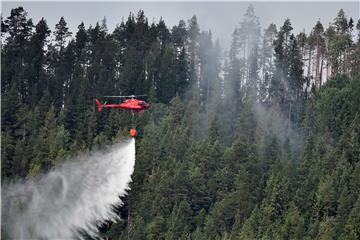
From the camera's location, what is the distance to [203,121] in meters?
112

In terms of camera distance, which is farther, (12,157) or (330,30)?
(330,30)

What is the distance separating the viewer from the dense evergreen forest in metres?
89.9

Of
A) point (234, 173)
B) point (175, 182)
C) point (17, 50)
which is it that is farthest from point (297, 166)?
point (17, 50)

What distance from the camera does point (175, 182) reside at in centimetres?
9538

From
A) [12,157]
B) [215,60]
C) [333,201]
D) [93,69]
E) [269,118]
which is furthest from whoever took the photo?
[215,60]

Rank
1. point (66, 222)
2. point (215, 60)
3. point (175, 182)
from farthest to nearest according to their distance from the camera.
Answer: point (215, 60) → point (175, 182) → point (66, 222)

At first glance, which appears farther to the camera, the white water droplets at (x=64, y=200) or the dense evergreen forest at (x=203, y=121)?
the dense evergreen forest at (x=203, y=121)

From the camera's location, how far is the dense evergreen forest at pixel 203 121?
89938 millimetres

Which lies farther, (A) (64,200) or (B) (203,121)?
(B) (203,121)

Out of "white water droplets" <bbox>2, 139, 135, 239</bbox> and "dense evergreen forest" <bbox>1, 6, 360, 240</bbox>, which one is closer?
"white water droplets" <bbox>2, 139, 135, 239</bbox>

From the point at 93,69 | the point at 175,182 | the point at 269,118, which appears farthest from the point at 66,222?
the point at 93,69

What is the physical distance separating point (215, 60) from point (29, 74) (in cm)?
2757

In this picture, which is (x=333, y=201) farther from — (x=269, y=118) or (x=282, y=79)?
(x=282, y=79)

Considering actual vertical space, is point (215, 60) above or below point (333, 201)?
above
